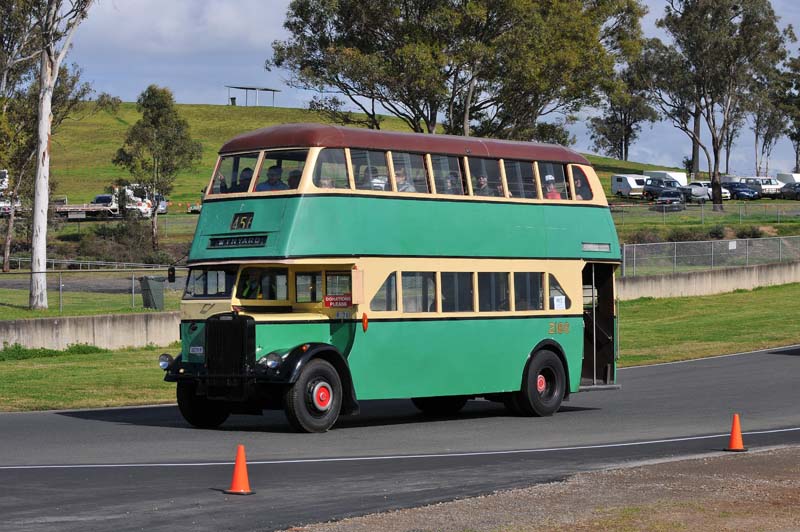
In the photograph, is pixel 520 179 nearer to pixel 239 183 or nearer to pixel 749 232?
pixel 239 183

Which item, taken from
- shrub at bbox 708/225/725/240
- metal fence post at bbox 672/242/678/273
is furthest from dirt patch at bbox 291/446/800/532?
shrub at bbox 708/225/725/240

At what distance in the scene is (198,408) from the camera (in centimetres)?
1917

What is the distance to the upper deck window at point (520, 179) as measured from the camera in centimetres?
2158

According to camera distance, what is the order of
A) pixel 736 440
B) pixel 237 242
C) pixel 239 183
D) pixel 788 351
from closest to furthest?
1. pixel 736 440
2. pixel 237 242
3. pixel 239 183
4. pixel 788 351

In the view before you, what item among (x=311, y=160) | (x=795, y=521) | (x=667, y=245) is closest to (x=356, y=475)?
(x=795, y=521)

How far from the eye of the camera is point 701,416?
832 inches

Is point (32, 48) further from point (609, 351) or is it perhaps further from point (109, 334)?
point (609, 351)

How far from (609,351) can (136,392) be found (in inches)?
357

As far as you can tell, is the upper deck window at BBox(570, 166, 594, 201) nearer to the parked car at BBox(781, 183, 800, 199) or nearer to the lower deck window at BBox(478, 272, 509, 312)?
the lower deck window at BBox(478, 272, 509, 312)

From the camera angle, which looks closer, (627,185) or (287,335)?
(287,335)

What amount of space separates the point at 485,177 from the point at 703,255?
3416cm

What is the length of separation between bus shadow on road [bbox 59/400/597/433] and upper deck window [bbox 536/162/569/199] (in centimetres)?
374

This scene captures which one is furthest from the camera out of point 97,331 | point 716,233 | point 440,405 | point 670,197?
point 670,197

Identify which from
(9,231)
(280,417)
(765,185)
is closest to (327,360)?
(280,417)
